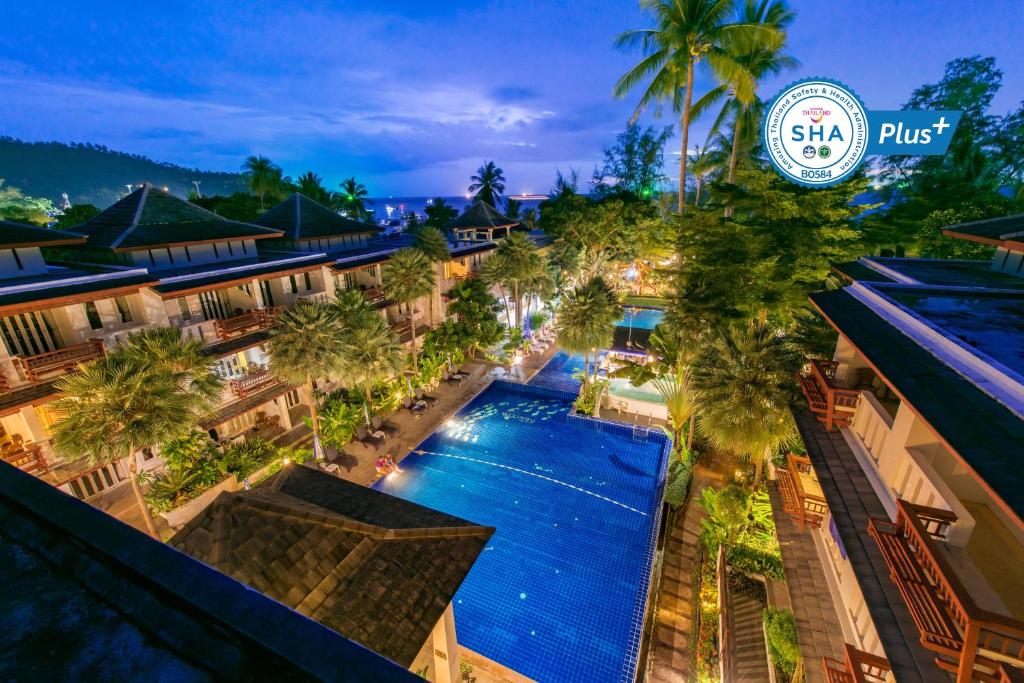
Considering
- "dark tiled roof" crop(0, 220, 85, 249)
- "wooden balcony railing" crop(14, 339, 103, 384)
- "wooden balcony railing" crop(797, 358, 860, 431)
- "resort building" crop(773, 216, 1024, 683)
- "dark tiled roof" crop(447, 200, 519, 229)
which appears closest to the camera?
"resort building" crop(773, 216, 1024, 683)

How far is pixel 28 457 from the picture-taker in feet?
46.2

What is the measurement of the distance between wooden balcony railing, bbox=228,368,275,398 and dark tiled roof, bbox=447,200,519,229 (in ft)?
80.7

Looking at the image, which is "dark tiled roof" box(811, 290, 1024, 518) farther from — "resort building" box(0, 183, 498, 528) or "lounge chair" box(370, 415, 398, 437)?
"resort building" box(0, 183, 498, 528)

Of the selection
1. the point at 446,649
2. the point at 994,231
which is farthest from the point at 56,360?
the point at 994,231

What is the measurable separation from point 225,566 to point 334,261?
65.2 feet

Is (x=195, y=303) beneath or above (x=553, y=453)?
above

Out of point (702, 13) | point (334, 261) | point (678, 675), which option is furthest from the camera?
point (334, 261)

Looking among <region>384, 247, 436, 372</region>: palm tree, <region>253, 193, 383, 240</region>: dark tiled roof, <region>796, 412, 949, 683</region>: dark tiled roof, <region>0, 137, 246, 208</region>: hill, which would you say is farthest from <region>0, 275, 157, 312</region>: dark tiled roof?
<region>0, 137, 246, 208</region>: hill

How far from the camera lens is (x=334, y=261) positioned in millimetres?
25203

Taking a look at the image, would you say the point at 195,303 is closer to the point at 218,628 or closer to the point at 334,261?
the point at 334,261

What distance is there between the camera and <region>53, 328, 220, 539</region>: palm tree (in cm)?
1269

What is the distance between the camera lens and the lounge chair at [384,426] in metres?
23.8

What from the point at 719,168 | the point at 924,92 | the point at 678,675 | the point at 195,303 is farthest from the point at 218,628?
the point at 719,168

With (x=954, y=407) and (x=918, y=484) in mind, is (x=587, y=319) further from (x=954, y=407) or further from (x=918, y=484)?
(x=954, y=407)
